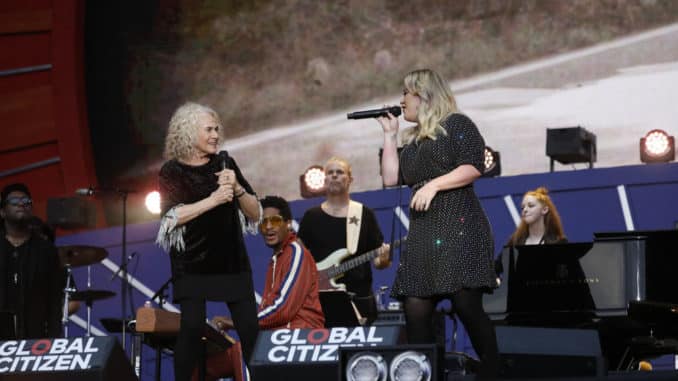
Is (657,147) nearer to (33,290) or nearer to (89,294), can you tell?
(89,294)

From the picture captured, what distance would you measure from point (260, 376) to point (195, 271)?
94 centimetres

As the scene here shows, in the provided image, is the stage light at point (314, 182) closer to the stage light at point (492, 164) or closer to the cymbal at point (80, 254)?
the stage light at point (492, 164)

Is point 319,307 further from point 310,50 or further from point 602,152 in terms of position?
point 310,50

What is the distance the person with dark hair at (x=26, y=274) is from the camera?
6.60m

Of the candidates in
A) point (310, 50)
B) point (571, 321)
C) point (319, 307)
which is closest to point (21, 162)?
point (310, 50)

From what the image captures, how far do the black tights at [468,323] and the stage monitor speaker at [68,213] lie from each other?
561 cm

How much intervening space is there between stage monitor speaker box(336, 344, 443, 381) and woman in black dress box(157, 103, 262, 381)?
1.10 metres

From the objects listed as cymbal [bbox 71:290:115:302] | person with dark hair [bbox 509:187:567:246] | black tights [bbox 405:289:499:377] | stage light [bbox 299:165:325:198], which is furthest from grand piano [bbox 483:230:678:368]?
cymbal [bbox 71:290:115:302]

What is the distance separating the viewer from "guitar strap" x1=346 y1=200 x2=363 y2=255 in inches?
290

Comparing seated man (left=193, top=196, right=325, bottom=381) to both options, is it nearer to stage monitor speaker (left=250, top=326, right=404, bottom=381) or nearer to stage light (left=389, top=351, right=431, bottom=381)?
stage monitor speaker (left=250, top=326, right=404, bottom=381)

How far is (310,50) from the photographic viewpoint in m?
10.6

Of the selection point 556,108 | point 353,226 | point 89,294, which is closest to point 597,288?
point 353,226

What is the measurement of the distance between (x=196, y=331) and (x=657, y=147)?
4.28 m

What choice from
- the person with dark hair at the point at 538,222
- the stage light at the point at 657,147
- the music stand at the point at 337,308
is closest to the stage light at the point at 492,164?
the stage light at the point at 657,147
